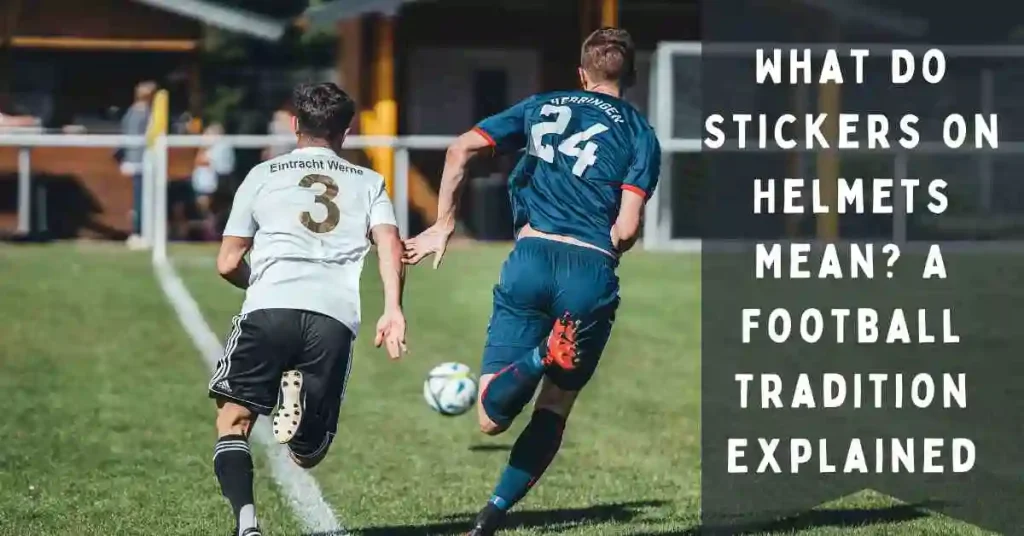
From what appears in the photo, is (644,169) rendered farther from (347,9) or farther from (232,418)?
(347,9)

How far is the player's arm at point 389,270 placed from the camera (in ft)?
20.8

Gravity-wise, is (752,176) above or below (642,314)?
above

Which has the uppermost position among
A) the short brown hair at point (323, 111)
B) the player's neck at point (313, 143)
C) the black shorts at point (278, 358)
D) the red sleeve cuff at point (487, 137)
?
the short brown hair at point (323, 111)

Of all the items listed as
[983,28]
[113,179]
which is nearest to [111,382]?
[113,179]

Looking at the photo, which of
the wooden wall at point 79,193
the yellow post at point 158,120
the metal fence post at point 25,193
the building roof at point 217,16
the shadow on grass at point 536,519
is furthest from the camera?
the building roof at point 217,16

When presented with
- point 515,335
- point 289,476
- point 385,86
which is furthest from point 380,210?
point 385,86

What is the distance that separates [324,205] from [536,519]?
6.12 feet

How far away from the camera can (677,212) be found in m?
22.3

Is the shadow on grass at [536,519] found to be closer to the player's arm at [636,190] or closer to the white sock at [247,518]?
the white sock at [247,518]

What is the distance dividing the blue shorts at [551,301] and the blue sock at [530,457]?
169 millimetres

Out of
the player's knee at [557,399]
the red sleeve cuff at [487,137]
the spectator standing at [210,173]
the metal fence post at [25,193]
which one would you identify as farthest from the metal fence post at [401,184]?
the red sleeve cuff at [487,137]

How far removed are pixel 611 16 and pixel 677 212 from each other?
283 centimetres

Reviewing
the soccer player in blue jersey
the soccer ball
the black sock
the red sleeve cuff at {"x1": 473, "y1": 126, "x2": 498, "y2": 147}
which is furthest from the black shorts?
the soccer ball

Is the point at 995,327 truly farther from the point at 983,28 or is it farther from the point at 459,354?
the point at 983,28
